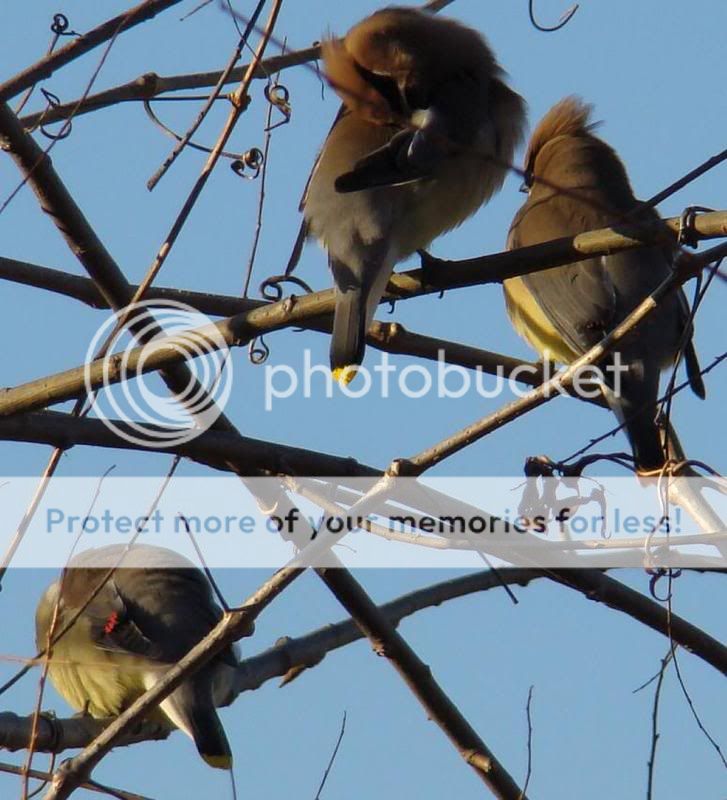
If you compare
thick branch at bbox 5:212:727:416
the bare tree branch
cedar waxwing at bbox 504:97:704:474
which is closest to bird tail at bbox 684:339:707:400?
cedar waxwing at bbox 504:97:704:474

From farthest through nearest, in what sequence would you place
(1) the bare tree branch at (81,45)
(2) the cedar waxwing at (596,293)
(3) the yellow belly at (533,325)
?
(3) the yellow belly at (533,325) → (2) the cedar waxwing at (596,293) → (1) the bare tree branch at (81,45)

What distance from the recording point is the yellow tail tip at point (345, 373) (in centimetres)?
380

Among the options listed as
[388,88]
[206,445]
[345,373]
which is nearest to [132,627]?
[345,373]

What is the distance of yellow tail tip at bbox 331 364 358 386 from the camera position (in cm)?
380

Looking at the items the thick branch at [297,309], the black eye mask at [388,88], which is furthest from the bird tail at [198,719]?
the thick branch at [297,309]

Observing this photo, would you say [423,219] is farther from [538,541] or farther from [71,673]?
[71,673]

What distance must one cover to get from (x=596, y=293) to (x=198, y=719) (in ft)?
6.93

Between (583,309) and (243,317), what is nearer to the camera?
(243,317)

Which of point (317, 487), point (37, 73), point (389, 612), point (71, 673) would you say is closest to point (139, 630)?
point (71, 673)

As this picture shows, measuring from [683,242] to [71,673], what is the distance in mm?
3751

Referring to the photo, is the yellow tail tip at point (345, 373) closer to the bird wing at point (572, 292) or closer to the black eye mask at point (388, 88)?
the black eye mask at point (388, 88)

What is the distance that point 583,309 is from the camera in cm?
536

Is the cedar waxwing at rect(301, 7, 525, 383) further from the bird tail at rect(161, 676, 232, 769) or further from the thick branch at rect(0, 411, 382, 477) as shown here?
the bird tail at rect(161, 676, 232, 769)

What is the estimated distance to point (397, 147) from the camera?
156 inches
